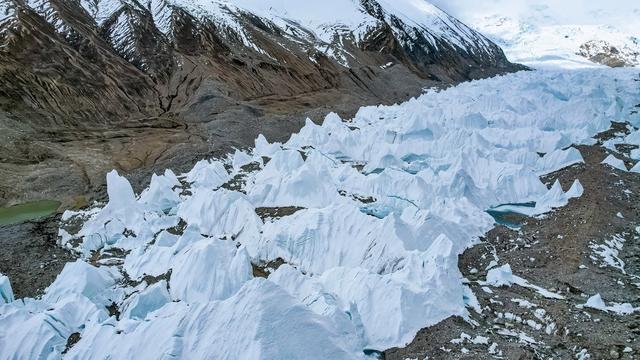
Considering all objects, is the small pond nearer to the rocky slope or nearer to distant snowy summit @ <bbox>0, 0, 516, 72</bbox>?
the rocky slope

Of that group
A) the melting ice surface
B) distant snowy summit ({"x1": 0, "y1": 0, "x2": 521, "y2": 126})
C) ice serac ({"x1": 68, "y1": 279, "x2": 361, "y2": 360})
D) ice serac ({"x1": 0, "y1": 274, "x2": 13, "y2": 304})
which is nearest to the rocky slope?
distant snowy summit ({"x1": 0, "y1": 0, "x2": 521, "y2": 126})

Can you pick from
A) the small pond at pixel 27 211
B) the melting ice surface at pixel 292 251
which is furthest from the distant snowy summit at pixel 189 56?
the melting ice surface at pixel 292 251

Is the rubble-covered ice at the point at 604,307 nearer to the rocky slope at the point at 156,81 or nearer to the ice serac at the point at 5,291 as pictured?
the ice serac at the point at 5,291

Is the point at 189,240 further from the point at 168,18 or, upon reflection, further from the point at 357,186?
the point at 168,18

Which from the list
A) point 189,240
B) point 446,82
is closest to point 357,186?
point 189,240

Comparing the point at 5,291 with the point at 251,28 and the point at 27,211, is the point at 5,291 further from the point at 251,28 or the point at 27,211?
the point at 251,28
